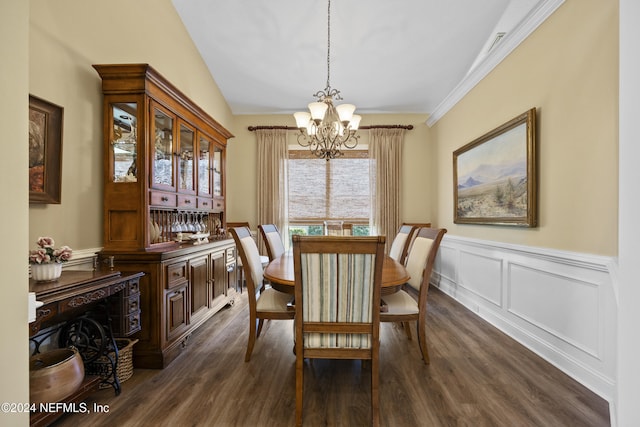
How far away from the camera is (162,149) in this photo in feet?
8.37

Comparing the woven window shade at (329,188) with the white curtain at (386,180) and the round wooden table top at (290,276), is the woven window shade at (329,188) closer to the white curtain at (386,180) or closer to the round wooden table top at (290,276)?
the white curtain at (386,180)

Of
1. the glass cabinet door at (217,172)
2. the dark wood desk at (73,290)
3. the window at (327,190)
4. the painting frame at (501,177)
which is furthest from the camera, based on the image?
the window at (327,190)

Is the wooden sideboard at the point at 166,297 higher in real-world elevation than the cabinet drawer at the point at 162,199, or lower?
lower

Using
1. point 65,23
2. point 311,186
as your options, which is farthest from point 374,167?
point 65,23

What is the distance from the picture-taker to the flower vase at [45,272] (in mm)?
1588

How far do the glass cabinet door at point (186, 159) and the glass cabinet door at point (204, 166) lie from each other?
0.16 m

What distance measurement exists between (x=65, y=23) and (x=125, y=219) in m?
1.39

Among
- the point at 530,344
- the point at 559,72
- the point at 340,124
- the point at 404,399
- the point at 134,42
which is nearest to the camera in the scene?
the point at 404,399

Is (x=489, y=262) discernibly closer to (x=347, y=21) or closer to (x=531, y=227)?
(x=531, y=227)

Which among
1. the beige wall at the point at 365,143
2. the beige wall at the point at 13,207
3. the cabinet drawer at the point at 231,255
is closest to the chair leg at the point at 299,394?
the beige wall at the point at 13,207

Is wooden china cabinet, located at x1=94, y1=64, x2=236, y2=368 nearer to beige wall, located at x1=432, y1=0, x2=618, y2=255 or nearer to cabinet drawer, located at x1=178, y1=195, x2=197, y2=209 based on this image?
cabinet drawer, located at x1=178, y1=195, x2=197, y2=209

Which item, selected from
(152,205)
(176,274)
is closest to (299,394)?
(176,274)

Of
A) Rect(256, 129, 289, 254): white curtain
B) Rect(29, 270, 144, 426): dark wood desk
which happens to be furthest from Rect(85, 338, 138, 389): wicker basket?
Rect(256, 129, 289, 254): white curtain

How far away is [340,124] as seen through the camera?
3.00 meters
